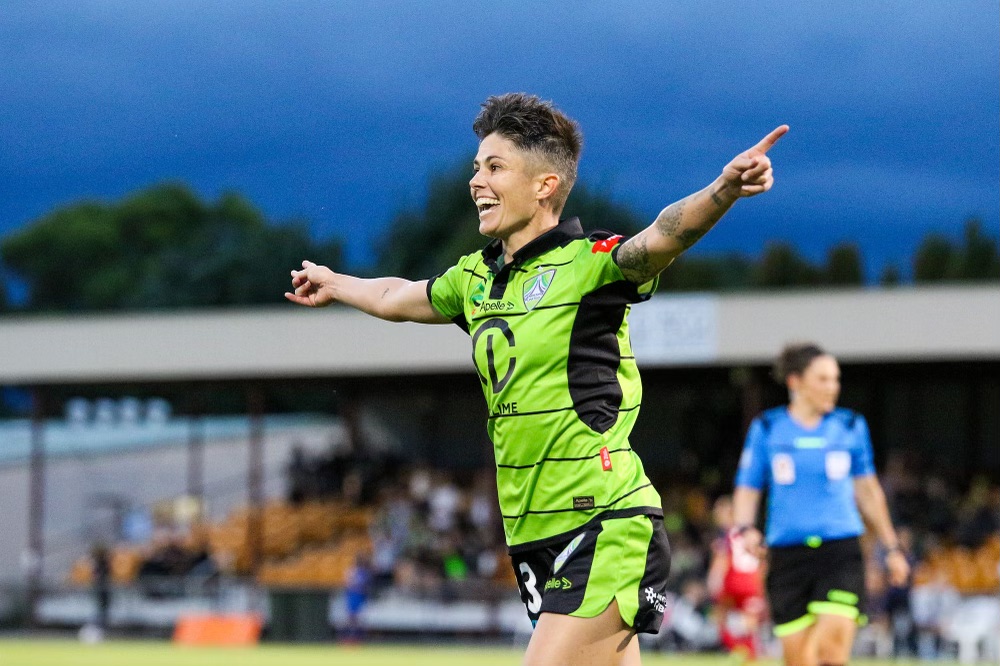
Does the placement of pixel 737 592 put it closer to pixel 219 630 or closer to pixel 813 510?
pixel 813 510

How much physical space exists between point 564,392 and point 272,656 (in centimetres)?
1449

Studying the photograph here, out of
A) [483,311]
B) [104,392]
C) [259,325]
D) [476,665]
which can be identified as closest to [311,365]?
[259,325]

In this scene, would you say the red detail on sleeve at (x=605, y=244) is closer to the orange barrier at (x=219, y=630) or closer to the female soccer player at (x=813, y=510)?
the female soccer player at (x=813, y=510)

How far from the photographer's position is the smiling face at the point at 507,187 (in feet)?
15.8

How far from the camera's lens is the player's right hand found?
5543mm

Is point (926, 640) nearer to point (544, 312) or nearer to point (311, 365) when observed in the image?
point (311, 365)

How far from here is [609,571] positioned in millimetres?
4559

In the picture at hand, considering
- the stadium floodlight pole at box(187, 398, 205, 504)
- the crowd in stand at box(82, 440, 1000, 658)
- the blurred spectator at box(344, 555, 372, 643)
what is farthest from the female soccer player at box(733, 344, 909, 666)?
the stadium floodlight pole at box(187, 398, 205, 504)

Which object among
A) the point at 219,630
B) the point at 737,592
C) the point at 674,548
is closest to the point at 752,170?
the point at 737,592

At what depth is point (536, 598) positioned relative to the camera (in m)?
4.75

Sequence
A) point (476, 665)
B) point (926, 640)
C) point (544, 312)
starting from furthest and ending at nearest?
point (926, 640)
point (476, 665)
point (544, 312)

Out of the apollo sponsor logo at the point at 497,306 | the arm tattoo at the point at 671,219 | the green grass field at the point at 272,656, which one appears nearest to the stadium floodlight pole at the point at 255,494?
the green grass field at the point at 272,656

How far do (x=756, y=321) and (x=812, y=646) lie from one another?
1475cm

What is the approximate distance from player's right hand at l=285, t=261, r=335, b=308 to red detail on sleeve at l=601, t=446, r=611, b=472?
143 cm
